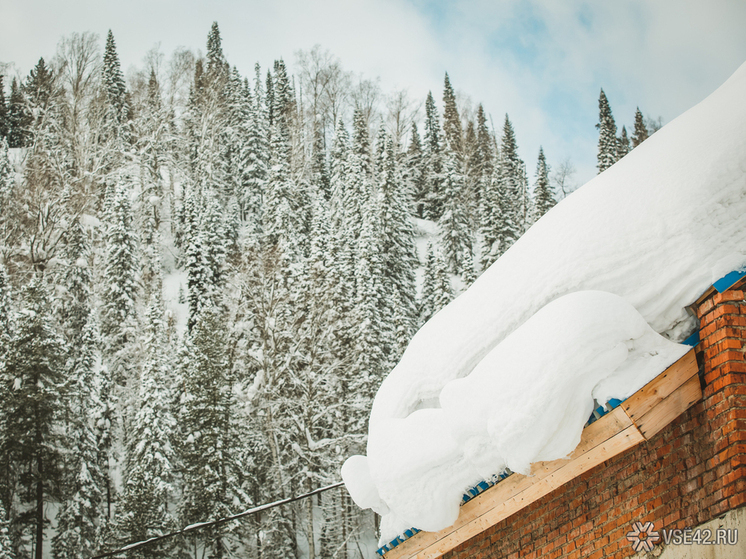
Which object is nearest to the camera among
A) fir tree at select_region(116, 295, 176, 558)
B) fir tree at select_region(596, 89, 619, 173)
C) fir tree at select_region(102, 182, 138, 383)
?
fir tree at select_region(116, 295, 176, 558)

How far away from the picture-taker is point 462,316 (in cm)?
456

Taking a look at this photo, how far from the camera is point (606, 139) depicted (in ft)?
166

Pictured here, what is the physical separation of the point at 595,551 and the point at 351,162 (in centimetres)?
4992

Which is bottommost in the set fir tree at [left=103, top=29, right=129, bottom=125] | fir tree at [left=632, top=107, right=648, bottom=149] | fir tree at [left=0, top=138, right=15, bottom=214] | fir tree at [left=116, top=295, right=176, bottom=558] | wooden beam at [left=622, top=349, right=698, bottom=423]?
wooden beam at [left=622, top=349, right=698, bottom=423]

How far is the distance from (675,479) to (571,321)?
1.55m

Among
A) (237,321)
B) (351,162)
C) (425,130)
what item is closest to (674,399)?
(237,321)

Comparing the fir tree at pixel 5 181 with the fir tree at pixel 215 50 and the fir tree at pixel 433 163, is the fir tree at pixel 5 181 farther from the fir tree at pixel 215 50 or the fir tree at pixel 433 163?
the fir tree at pixel 433 163

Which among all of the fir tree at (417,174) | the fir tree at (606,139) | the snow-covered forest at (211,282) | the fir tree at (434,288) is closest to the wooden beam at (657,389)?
the snow-covered forest at (211,282)

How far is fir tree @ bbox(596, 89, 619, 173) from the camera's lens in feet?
162

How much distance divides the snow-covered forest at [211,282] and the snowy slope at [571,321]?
1889cm

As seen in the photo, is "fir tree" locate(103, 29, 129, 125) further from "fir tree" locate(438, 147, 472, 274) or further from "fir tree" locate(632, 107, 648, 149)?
"fir tree" locate(632, 107, 648, 149)

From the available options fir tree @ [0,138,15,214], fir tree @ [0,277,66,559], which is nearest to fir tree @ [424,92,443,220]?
fir tree @ [0,138,15,214]

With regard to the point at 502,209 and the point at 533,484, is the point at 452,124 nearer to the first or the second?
the point at 502,209

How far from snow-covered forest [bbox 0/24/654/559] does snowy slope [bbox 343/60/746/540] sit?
62.0 ft
